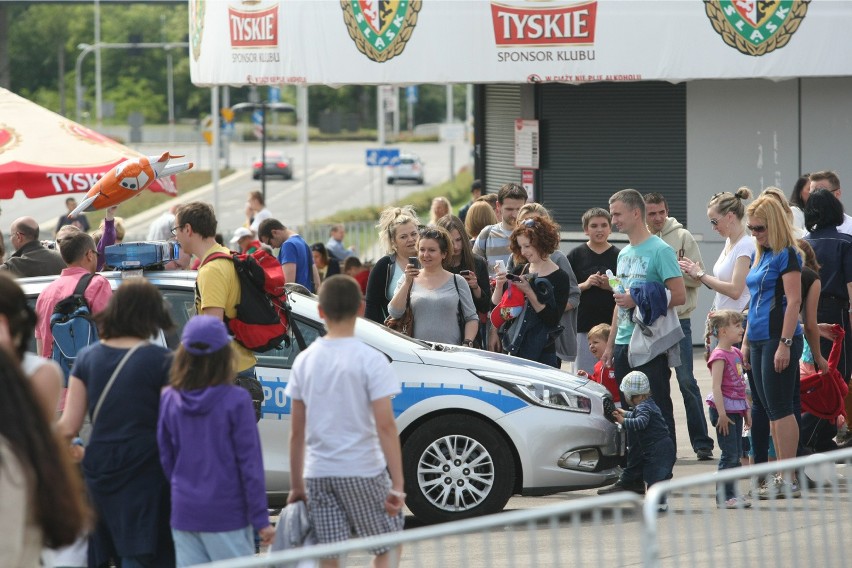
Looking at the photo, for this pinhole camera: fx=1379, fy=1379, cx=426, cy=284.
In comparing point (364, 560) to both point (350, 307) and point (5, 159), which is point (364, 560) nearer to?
point (350, 307)

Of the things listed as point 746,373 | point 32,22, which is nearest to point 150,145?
point 32,22

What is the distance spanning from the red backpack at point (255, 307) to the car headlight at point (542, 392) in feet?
4.45

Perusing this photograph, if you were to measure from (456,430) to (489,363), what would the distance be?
19.6 inches

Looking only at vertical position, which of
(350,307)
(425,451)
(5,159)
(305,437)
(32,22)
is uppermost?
(32,22)

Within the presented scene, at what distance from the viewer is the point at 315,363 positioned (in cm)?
567

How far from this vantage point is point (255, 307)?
7.50 meters

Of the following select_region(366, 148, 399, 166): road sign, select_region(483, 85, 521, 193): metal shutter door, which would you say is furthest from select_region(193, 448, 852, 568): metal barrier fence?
select_region(366, 148, 399, 166): road sign

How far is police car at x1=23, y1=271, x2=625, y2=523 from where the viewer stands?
816cm

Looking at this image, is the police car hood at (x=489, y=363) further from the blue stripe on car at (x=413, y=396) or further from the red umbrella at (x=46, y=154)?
the red umbrella at (x=46, y=154)

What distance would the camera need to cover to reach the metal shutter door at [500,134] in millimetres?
16891

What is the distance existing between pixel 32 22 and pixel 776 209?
93.3 m

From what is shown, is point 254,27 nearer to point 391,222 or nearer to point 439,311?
point 391,222

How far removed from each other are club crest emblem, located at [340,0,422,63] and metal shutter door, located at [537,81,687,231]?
1.98 m

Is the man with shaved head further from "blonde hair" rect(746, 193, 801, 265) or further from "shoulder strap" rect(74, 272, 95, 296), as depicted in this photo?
"blonde hair" rect(746, 193, 801, 265)
